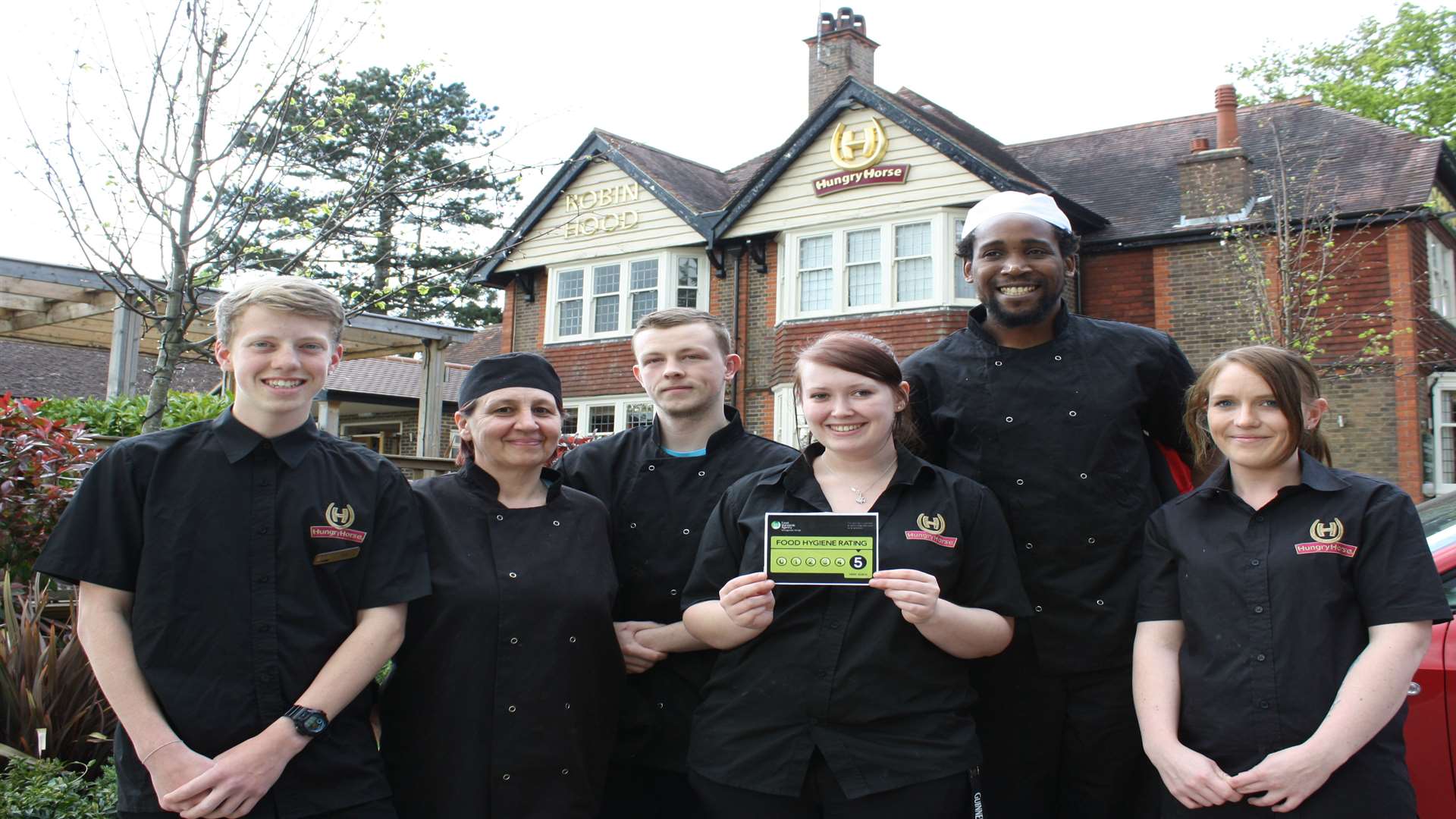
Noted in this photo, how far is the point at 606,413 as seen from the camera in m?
21.3

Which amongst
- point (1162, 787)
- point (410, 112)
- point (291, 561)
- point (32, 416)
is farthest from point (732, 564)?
point (410, 112)

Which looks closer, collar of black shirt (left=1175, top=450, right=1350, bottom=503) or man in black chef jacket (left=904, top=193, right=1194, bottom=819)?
collar of black shirt (left=1175, top=450, right=1350, bottom=503)

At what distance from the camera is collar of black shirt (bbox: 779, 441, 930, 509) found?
9.87 feet

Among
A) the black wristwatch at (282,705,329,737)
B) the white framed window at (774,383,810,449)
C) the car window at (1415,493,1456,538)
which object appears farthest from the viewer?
the white framed window at (774,383,810,449)

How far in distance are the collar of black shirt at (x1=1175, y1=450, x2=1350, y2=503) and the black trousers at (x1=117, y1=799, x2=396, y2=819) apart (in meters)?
2.28

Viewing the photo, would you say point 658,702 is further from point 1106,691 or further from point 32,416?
point 32,416

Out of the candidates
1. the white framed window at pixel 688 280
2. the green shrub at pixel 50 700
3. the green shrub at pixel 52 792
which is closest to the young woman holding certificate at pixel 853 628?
the green shrub at pixel 52 792

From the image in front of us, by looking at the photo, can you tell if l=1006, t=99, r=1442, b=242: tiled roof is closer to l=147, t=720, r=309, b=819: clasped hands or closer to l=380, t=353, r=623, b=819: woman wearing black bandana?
l=380, t=353, r=623, b=819: woman wearing black bandana

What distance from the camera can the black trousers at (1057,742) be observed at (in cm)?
315

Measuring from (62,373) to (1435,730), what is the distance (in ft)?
107

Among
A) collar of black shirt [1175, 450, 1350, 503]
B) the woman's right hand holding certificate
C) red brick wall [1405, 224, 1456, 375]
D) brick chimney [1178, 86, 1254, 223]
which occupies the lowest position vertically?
the woman's right hand holding certificate

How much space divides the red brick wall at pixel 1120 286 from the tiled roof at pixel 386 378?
583 inches

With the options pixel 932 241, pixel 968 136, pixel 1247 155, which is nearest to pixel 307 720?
pixel 932 241

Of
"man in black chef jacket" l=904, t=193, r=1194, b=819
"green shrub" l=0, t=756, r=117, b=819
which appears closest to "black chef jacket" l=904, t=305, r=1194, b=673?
"man in black chef jacket" l=904, t=193, r=1194, b=819
